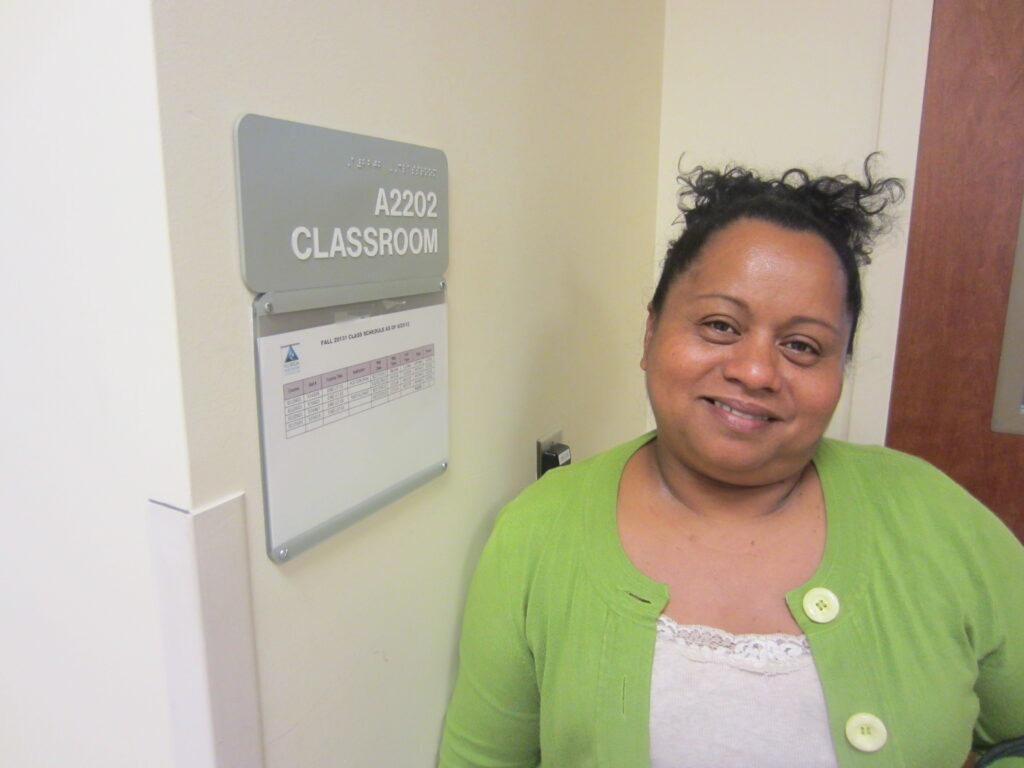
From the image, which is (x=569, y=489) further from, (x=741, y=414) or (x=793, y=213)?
(x=793, y=213)

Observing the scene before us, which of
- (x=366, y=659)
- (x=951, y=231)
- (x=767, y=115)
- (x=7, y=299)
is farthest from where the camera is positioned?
(x=767, y=115)

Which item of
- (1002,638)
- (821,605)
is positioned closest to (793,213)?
(821,605)

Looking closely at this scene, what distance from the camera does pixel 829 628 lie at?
0.81 m

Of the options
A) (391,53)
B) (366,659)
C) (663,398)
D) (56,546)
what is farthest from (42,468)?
(663,398)

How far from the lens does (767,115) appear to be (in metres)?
1.47

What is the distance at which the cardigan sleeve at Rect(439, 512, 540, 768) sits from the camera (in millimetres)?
879

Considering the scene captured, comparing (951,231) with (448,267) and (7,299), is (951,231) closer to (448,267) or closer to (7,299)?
(448,267)

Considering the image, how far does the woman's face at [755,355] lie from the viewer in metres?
0.83

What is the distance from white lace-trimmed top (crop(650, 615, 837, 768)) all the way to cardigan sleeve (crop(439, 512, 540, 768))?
172 millimetres

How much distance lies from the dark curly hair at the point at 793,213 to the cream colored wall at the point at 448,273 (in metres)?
0.24

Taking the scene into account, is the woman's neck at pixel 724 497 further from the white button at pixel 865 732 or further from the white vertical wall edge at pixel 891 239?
the white vertical wall edge at pixel 891 239

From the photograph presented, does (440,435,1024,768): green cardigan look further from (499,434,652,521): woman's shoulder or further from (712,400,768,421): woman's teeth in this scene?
(712,400,768,421): woman's teeth

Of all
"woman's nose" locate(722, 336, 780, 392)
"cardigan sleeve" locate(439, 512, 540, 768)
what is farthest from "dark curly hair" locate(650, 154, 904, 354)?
"cardigan sleeve" locate(439, 512, 540, 768)

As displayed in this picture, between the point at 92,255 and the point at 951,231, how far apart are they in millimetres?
1378
